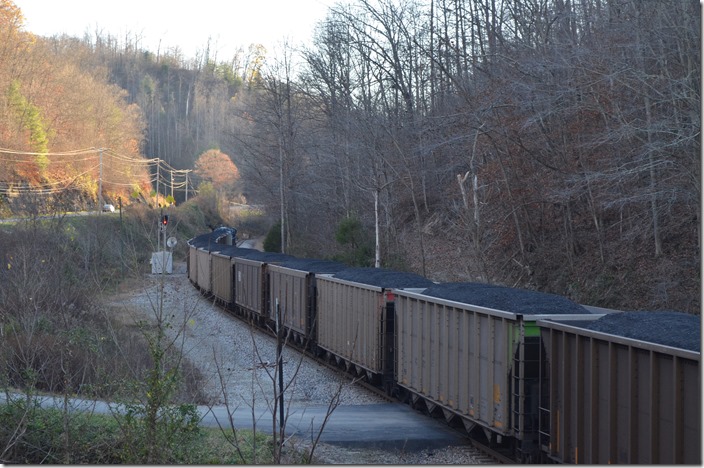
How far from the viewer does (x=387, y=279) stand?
1652 cm

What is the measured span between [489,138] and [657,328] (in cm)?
2079

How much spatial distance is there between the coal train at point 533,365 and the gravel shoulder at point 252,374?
2.40 ft

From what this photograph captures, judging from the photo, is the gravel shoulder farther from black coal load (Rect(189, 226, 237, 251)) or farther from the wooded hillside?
black coal load (Rect(189, 226, 237, 251))

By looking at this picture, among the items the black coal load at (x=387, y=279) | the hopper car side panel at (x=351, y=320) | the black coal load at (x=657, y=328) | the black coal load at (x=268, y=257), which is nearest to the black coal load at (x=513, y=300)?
the black coal load at (x=657, y=328)

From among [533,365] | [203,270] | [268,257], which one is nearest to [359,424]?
[533,365]

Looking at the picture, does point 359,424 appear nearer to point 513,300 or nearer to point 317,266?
point 513,300

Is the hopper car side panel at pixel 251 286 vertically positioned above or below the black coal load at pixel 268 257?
below

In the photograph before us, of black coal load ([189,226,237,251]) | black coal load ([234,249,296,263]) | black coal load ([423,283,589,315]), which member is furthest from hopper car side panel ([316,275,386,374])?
black coal load ([189,226,237,251])

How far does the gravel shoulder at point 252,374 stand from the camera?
10984 mm

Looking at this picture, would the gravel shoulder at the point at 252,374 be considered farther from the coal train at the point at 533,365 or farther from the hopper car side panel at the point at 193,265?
the hopper car side panel at the point at 193,265

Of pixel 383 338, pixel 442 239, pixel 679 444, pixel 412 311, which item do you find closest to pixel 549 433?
pixel 679 444

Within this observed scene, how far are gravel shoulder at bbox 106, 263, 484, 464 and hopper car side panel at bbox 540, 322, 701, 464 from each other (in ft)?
8.30

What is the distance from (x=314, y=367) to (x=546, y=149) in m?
13.3

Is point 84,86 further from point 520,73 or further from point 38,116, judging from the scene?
point 520,73
